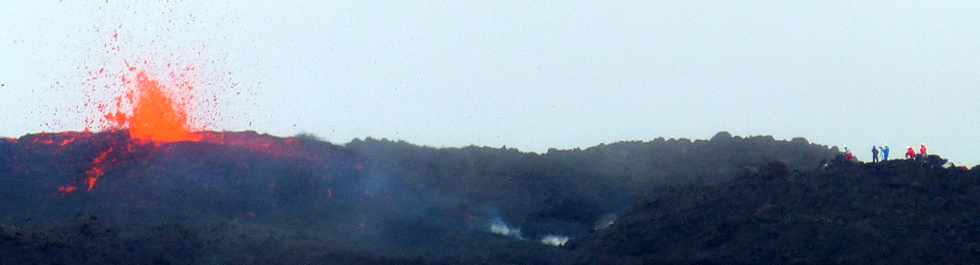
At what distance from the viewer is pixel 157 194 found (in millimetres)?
47188

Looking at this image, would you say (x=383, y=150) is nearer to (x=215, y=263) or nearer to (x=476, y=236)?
→ (x=476, y=236)

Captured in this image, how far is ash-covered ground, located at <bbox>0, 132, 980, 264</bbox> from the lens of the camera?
37781mm

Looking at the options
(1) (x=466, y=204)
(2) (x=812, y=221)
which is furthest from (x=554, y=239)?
(2) (x=812, y=221)

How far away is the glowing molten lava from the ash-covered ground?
4.21ft

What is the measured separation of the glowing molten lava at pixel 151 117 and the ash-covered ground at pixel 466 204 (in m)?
1.28

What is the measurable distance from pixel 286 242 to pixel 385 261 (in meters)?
3.77

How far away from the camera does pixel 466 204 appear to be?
49.8 m

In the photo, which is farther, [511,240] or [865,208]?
[511,240]

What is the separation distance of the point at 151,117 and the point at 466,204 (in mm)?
14098

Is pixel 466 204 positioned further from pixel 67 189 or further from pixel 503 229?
pixel 67 189

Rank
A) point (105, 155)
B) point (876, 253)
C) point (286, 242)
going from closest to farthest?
1. point (876, 253)
2. point (286, 242)
3. point (105, 155)

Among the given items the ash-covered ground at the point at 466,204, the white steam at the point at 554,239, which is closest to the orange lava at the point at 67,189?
the ash-covered ground at the point at 466,204

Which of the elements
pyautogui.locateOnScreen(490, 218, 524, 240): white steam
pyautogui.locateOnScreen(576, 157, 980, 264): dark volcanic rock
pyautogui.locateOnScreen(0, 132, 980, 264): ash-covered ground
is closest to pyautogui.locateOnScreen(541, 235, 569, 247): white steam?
pyautogui.locateOnScreen(0, 132, 980, 264): ash-covered ground

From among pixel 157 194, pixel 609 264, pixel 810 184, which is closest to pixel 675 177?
pixel 810 184
